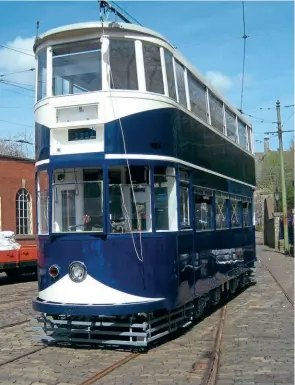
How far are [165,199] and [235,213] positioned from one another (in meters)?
5.23

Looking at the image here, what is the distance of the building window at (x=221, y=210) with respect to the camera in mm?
11086

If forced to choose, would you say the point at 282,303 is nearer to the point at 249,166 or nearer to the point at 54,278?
the point at 249,166

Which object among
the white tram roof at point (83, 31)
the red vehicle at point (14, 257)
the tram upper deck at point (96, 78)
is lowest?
the red vehicle at point (14, 257)

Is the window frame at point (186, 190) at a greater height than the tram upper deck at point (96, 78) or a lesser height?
lesser

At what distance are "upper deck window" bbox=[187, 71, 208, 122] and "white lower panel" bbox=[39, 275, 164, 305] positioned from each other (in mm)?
3781

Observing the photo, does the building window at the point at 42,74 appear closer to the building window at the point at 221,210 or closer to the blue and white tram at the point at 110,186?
the blue and white tram at the point at 110,186

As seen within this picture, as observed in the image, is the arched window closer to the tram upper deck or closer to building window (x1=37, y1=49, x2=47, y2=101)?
building window (x1=37, y1=49, x2=47, y2=101)

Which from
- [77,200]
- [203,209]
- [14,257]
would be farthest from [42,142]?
[14,257]

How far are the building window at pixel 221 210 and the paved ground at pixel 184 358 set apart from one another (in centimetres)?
184

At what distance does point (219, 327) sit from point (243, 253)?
4821 millimetres

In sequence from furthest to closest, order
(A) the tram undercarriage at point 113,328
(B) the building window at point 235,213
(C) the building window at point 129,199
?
(B) the building window at point 235,213 → (C) the building window at point 129,199 → (A) the tram undercarriage at point 113,328

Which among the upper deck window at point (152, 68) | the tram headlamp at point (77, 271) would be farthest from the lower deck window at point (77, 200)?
the upper deck window at point (152, 68)

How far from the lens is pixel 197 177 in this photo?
31.3 ft

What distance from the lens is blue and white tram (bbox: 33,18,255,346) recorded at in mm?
7633
